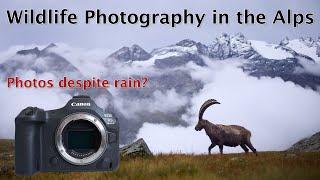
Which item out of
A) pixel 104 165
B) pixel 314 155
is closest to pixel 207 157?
pixel 314 155

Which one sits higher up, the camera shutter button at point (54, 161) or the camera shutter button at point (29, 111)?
the camera shutter button at point (29, 111)

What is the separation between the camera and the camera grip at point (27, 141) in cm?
659

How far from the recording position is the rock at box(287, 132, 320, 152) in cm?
912

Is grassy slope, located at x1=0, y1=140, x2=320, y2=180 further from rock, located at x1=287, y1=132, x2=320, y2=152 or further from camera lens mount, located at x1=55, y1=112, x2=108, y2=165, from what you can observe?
camera lens mount, located at x1=55, y1=112, x2=108, y2=165

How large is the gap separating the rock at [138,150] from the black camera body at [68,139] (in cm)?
184

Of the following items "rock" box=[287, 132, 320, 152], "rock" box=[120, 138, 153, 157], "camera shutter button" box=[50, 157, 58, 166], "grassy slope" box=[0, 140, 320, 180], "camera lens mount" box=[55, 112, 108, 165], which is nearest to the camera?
"camera lens mount" box=[55, 112, 108, 165]

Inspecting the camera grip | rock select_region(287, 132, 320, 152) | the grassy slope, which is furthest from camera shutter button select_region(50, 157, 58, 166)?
rock select_region(287, 132, 320, 152)

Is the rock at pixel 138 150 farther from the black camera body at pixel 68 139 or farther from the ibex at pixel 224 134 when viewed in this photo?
the black camera body at pixel 68 139

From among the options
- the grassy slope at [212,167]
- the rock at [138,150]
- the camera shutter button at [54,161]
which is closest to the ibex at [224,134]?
the grassy slope at [212,167]

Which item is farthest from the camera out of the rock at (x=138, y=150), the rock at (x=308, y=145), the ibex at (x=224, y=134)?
the rock at (x=308, y=145)

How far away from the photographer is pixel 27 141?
6633 millimetres

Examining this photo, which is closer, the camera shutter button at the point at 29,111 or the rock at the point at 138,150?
the camera shutter button at the point at 29,111

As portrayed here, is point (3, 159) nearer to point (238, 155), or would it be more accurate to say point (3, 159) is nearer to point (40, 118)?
point (40, 118)

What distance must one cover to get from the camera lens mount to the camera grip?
0.23 meters
